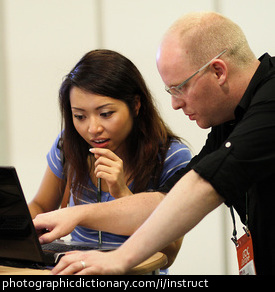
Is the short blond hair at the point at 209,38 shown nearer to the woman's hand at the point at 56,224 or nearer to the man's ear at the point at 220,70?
the man's ear at the point at 220,70

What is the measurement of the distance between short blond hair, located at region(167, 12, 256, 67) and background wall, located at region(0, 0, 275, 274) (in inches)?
64.6

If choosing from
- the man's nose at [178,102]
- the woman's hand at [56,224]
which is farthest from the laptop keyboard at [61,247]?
the man's nose at [178,102]

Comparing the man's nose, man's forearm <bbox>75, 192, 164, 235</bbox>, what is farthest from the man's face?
man's forearm <bbox>75, 192, 164, 235</bbox>

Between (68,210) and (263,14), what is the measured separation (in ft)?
6.52

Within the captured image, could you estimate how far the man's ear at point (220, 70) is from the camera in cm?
148

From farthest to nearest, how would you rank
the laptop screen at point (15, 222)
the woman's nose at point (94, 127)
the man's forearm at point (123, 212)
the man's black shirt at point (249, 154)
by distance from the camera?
the woman's nose at point (94, 127), the man's forearm at point (123, 212), the laptop screen at point (15, 222), the man's black shirt at point (249, 154)

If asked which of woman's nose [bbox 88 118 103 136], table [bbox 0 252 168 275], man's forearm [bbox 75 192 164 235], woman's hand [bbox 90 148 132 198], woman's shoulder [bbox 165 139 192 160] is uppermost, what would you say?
woman's nose [bbox 88 118 103 136]

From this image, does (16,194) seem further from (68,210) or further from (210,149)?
(210,149)

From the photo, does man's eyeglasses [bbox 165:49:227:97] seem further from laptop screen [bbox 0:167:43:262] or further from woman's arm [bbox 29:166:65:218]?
woman's arm [bbox 29:166:65:218]

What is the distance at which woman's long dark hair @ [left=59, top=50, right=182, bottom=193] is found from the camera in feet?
6.83

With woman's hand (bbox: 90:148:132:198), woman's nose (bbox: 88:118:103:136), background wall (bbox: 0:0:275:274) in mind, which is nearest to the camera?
woman's hand (bbox: 90:148:132:198)

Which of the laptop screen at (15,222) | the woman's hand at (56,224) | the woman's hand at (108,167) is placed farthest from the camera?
the woman's hand at (108,167)

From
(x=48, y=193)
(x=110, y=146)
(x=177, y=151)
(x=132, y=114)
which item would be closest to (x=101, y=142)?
(x=110, y=146)
